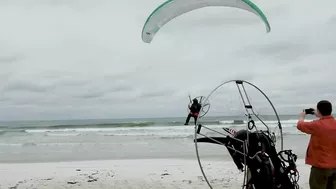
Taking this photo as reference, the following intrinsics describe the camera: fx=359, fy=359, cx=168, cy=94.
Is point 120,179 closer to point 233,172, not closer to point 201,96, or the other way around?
point 233,172

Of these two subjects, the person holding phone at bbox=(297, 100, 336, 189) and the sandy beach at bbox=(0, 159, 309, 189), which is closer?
the person holding phone at bbox=(297, 100, 336, 189)

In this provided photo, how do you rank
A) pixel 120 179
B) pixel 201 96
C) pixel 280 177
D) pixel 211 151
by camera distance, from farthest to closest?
pixel 211 151, pixel 120 179, pixel 201 96, pixel 280 177

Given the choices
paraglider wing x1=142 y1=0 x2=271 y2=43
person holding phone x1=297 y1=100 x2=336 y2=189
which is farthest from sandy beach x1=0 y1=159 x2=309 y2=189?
paraglider wing x1=142 y1=0 x2=271 y2=43

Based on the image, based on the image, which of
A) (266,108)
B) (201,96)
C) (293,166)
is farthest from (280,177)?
(201,96)

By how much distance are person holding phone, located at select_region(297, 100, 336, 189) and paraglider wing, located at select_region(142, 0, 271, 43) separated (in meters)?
1.16

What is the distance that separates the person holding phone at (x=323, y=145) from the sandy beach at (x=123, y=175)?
2.98 meters

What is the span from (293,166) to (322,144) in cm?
36

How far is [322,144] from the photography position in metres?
3.58

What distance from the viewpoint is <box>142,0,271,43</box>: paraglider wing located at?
4110 mm

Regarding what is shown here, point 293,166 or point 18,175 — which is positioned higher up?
point 293,166

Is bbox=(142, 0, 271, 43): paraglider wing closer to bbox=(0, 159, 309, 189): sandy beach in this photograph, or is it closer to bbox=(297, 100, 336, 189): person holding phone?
bbox=(297, 100, 336, 189): person holding phone

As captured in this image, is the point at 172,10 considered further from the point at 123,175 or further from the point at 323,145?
the point at 123,175

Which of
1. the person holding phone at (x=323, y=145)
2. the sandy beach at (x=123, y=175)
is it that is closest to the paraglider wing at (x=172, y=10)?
the person holding phone at (x=323, y=145)

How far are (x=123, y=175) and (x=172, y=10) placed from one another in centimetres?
482
